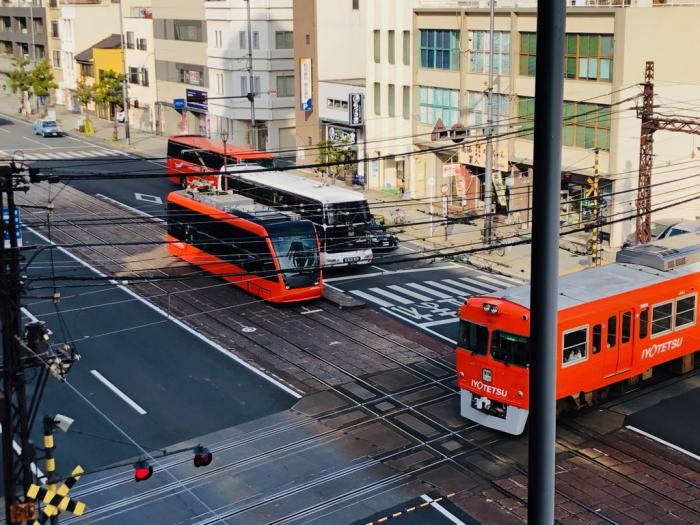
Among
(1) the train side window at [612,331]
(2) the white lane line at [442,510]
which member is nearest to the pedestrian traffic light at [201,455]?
(2) the white lane line at [442,510]

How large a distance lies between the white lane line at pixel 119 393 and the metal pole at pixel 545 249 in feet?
73.4

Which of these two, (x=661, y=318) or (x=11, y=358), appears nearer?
(x=11, y=358)

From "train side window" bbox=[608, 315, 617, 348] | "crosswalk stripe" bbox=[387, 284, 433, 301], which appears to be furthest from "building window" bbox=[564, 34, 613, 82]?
"train side window" bbox=[608, 315, 617, 348]

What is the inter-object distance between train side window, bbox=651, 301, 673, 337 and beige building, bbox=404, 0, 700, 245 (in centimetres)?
1197

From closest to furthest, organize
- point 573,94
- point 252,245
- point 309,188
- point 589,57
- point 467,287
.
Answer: point 252,245 → point 467,287 → point 309,188 → point 589,57 → point 573,94

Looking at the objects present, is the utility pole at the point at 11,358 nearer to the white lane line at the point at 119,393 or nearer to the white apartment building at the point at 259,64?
the white lane line at the point at 119,393

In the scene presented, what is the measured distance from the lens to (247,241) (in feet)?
119

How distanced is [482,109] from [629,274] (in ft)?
85.5

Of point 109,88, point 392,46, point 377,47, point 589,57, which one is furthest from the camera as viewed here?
point 109,88

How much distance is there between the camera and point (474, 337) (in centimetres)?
2420

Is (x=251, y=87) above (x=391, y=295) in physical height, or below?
above

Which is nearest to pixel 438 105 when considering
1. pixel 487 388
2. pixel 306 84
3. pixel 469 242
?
pixel 469 242

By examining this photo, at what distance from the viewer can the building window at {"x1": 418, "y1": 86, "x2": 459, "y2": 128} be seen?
2094 inches

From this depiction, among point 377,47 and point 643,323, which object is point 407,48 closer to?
point 377,47
